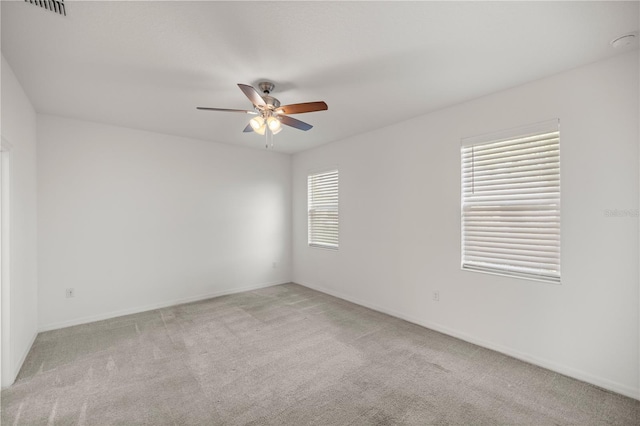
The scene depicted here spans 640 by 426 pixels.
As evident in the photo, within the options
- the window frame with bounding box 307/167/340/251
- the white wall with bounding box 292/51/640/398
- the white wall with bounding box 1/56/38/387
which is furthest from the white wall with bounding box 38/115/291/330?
the white wall with bounding box 292/51/640/398

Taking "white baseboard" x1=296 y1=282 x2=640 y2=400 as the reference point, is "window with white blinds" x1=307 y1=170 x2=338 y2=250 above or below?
above

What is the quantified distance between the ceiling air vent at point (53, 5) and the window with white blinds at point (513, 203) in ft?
11.6

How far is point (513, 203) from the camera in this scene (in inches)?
109

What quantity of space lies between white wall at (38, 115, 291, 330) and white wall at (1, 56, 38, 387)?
0.80ft

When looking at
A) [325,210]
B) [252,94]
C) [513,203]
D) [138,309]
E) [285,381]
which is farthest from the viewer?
[325,210]

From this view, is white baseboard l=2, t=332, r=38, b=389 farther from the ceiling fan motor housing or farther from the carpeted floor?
the ceiling fan motor housing

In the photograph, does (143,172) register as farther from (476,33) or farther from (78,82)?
(476,33)

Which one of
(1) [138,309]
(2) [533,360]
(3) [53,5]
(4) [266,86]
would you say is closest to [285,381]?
(2) [533,360]

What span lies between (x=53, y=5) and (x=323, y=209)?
4.05 meters

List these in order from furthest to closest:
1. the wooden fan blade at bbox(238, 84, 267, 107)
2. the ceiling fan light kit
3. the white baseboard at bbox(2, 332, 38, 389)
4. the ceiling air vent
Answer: the ceiling fan light kit < the white baseboard at bbox(2, 332, 38, 389) < the wooden fan blade at bbox(238, 84, 267, 107) < the ceiling air vent

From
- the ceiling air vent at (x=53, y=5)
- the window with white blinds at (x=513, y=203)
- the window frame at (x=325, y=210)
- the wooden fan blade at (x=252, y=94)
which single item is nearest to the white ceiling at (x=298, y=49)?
the ceiling air vent at (x=53, y=5)

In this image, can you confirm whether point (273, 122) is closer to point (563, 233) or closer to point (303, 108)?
point (303, 108)

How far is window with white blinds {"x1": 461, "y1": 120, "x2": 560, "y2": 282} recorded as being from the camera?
101 inches

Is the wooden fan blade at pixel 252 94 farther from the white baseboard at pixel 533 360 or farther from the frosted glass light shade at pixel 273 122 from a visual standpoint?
the white baseboard at pixel 533 360
